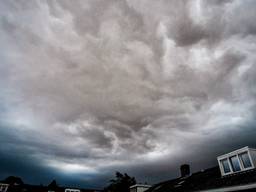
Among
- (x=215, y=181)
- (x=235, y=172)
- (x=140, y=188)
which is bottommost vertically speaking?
(x=215, y=181)

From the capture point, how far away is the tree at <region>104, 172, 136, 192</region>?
50.5 meters

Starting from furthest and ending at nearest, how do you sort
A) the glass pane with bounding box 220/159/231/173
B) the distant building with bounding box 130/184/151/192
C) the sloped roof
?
the distant building with bounding box 130/184/151/192
the glass pane with bounding box 220/159/231/173
the sloped roof

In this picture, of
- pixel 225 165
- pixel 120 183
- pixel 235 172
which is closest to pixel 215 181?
pixel 235 172

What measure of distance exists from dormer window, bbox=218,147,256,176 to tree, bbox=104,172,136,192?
39.2 m

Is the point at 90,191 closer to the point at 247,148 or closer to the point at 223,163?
the point at 223,163

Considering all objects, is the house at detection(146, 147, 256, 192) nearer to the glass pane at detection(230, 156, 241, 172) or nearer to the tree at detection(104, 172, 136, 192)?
the glass pane at detection(230, 156, 241, 172)

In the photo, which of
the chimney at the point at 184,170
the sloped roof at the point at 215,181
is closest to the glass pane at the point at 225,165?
the sloped roof at the point at 215,181

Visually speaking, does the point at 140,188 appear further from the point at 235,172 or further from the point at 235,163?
the point at 235,172

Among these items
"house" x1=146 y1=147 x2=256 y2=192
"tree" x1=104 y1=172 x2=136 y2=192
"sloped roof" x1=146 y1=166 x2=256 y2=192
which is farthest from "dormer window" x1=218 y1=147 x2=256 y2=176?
"tree" x1=104 y1=172 x2=136 y2=192

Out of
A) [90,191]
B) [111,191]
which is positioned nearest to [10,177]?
[90,191]

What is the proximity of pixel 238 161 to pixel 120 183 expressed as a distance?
4175 centimetres

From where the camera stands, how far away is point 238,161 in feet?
52.6

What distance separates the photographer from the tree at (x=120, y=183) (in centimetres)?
5047

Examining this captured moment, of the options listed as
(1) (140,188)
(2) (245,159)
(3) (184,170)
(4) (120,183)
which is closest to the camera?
(2) (245,159)
